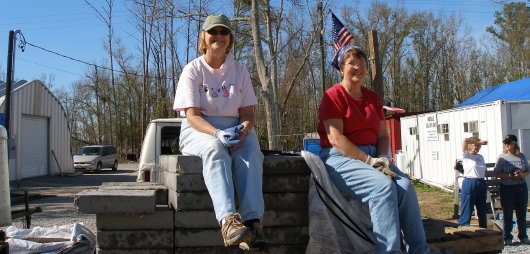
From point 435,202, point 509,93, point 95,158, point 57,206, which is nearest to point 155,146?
point 57,206

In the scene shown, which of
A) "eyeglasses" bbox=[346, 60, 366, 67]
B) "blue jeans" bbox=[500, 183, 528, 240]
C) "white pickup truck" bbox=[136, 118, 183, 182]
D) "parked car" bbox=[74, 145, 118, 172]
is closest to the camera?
"eyeglasses" bbox=[346, 60, 366, 67]

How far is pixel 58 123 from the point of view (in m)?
24.4

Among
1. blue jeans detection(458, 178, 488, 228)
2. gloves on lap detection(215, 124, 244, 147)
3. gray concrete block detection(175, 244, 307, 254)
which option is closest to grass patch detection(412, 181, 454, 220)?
blue jeans detection(458, 178, 488, 228)

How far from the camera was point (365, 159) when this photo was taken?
11.4ft

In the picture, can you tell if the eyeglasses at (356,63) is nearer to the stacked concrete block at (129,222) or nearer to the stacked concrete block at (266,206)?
the stacked concrete block at (266,206)

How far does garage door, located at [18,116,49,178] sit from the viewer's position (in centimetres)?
2119

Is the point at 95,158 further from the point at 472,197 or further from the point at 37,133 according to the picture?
the point at 472,197

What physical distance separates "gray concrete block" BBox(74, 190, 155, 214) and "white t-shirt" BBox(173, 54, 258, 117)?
74 cm

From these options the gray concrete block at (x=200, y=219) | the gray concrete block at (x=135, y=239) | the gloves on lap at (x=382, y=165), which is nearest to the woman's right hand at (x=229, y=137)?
the gray concrete block at (x=200, y=219)

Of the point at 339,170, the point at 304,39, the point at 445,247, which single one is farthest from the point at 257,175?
the point at 304,39

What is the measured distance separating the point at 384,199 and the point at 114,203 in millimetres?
1738

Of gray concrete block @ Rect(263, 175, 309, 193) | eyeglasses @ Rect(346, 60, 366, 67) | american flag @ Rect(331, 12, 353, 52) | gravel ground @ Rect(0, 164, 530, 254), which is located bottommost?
gravel ground @ Rect(0, 164, 530, 254)

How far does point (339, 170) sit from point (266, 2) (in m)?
20.4

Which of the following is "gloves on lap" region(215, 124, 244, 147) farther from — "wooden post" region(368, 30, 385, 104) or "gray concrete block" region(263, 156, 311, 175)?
"wooden post" region(368, 30, 385, 104)
